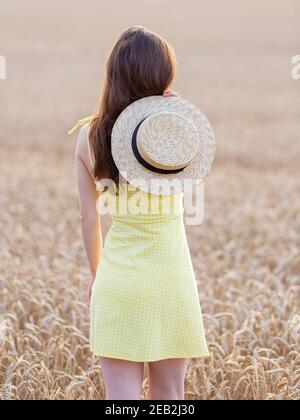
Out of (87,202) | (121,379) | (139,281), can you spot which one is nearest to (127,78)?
(87,202)

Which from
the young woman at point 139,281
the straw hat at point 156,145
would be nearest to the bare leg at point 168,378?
the young woman at point 139,281

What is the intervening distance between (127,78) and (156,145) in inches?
12.3

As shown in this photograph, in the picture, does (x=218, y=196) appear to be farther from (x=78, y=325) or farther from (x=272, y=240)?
(x=78, y=325)

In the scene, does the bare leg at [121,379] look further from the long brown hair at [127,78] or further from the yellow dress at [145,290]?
the long brown hair at [127,78]

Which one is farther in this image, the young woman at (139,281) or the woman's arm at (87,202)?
the woman's arm at (87,202)

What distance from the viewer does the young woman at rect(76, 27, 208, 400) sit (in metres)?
3.22

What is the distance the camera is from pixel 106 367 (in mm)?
3277

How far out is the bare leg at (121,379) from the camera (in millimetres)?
3234

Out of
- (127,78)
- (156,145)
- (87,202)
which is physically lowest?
(87,202)

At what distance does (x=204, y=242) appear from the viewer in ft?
28.7

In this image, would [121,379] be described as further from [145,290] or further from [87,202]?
[87,202]

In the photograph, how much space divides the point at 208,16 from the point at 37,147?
33474 millimetres

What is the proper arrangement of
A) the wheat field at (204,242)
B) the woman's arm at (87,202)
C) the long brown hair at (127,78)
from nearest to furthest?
the long brown hair at (127,78) < the woman's arm at (87,202) < the wheat field at (204,242)

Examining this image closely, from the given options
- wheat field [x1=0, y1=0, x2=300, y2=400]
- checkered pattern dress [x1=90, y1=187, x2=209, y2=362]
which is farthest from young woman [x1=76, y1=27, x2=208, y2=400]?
wheat field [x1=0, y1=0, x2=300, y2=400]
